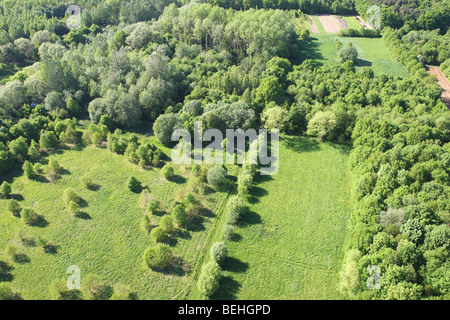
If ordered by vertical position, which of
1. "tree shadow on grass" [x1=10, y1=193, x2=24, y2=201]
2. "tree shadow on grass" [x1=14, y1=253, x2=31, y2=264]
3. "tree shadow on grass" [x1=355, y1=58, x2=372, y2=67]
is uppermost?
"tree shadow on grass" [x1=355, y1=58, x2=372, y2=67]

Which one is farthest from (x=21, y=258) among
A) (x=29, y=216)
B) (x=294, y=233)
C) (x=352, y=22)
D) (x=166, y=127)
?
(x=352, y=22)

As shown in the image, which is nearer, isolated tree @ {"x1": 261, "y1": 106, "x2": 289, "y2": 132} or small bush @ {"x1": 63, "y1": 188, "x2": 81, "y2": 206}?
small bush @ {"x1": 63, "y1": 188, "x2": 81, "y2": 206}

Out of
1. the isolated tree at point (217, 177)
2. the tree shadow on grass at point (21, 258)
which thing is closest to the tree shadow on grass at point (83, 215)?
the tree shadow on grass at point (21, 258)

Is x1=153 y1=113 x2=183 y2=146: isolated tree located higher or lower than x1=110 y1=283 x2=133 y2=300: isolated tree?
higher

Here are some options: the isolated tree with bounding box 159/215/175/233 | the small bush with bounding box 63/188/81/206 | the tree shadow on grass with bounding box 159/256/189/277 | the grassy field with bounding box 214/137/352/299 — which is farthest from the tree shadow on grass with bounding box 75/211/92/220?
the grassy field with bounding box 214/137/352/299

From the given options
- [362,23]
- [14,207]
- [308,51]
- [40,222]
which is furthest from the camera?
[362,23]

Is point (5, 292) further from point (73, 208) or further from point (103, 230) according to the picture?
point (73, 208)

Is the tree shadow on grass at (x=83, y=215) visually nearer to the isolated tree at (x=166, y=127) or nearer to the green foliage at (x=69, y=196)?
the green foliage at (x=69, y=196)

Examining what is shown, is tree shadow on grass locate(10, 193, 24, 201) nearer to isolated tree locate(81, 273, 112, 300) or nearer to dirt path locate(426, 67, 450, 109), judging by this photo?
isolated tree locate(81, 273, 112, 300)
